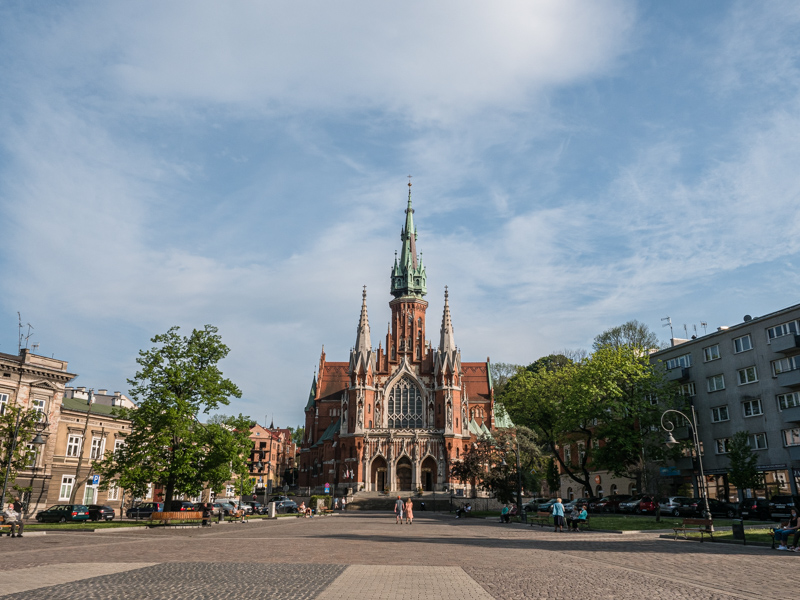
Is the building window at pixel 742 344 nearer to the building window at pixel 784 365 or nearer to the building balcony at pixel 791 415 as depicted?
the building window at pixel 784 365

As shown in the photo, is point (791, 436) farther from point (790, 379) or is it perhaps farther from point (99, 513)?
point (99, 513)

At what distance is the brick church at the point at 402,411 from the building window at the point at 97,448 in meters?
32.6

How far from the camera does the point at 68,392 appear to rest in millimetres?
57250

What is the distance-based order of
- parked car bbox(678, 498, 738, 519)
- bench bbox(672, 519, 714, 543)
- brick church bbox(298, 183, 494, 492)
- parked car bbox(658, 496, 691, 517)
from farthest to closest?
brick church bbox(298, 183, 494, 492) → parked car bbox(658, 496, 691, 517) → parked car bbox(678, 498, 738, 519) → bench bbox(672, 519, 714, 543)

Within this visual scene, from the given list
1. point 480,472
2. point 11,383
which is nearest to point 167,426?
point 11,383

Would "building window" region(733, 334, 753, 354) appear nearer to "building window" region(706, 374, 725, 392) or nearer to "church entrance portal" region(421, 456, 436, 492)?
"building window" region(706, 374, 725, 392)

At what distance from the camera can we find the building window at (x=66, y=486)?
155 ft

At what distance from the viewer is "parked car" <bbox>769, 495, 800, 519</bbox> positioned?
31688 mm

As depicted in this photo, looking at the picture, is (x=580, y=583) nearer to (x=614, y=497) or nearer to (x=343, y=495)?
(x=614, y=497)

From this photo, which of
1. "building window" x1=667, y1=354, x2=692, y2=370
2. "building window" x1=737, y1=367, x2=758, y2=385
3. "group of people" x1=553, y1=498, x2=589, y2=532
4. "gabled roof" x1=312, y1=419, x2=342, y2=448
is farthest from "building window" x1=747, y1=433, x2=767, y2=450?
"gabled roof" x1=312, y1=419, x2=342, y2=448

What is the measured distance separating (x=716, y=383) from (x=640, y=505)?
48.3ft

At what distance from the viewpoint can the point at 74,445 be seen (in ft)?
160

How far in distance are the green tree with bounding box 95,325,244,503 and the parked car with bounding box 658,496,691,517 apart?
25.7 m

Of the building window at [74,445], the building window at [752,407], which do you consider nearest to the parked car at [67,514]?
the building window at [74,445]
